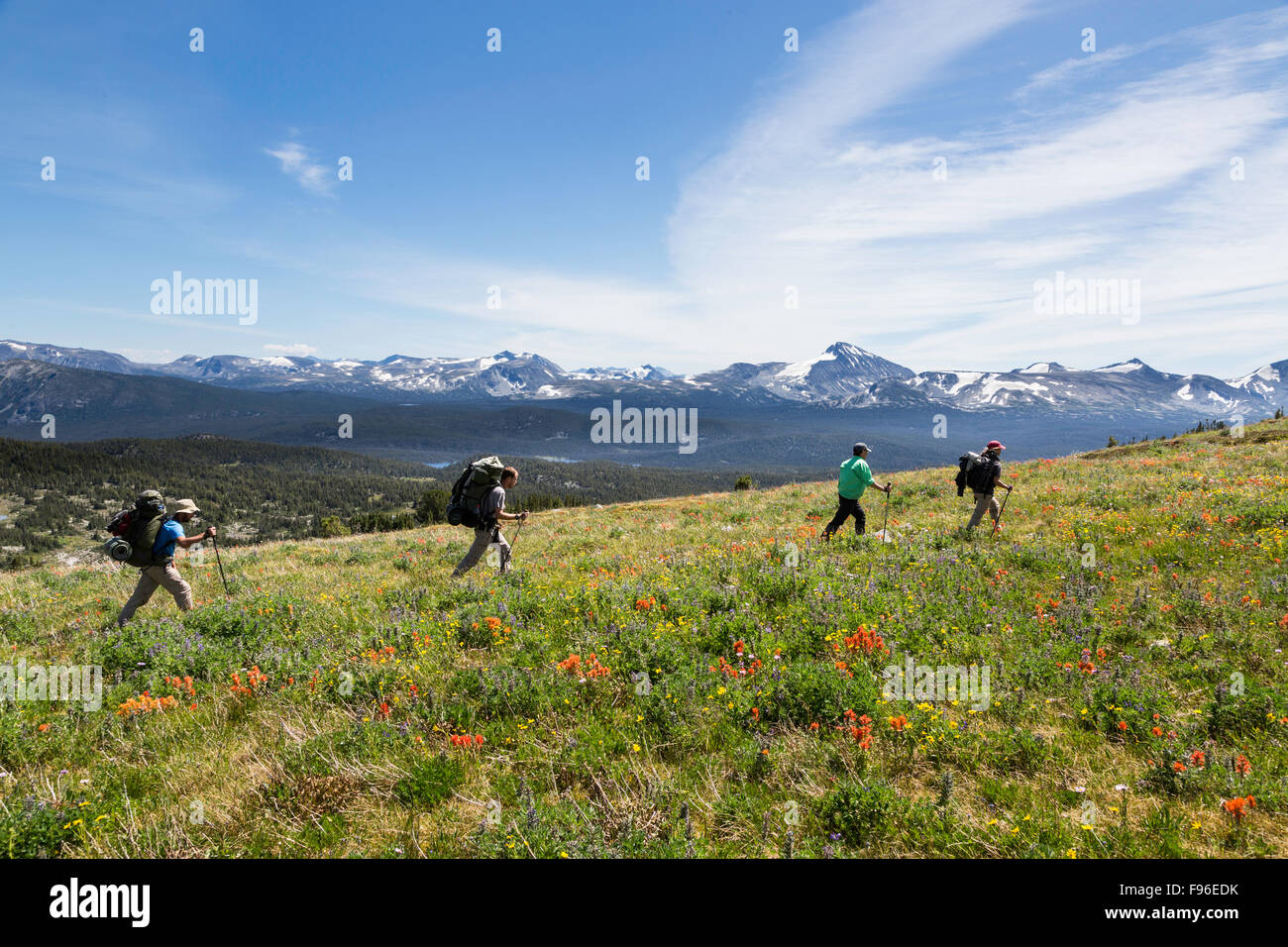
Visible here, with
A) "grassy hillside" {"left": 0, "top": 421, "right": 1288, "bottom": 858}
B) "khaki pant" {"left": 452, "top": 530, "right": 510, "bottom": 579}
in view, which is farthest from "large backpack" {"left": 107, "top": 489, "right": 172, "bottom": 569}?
"khaki pant" {"left": 452, "top": 530, "right": 510, "bottom": 579}

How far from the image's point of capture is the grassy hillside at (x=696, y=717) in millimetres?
3838

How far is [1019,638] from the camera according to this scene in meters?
6.85

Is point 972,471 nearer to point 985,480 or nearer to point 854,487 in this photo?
point 985,480

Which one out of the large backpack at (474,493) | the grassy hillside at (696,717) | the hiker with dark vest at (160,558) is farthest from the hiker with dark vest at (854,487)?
the hiker with dark vest at (160,558)

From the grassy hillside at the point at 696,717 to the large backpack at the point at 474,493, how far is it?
1526 mm

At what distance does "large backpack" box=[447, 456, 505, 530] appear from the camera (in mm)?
11039

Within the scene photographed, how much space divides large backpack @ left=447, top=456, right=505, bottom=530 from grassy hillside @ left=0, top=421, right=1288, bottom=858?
153 cm

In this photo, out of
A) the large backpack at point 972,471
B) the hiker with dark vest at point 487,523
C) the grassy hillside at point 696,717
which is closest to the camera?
the grassy hillside at point 696,717

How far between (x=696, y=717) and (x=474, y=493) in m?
7.37

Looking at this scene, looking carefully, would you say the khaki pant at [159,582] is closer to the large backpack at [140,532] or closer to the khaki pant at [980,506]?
the large backpack at [140,532]

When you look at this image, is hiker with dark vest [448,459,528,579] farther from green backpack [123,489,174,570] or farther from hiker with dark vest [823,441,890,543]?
hiker with dark vest [823,441,890,543]
